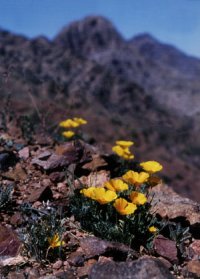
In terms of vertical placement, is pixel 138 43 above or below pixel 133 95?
above

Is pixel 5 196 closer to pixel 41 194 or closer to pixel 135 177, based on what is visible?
pixel 41 194

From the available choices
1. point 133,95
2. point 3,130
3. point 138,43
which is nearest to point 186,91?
point 133,95

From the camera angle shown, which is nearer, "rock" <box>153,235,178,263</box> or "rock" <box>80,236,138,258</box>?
"rock" <box>80,236,138,258</box>

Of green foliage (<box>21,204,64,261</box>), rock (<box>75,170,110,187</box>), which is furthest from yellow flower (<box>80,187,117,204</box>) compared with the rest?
rock (<box>75,170,110,187</box>)

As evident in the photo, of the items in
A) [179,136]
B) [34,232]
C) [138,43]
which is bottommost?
[179,136]

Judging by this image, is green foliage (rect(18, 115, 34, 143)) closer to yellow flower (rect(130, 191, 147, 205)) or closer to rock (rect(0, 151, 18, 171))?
rock (rect(0, 151, 18, 171))

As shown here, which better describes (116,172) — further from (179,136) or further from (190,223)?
(179,136)

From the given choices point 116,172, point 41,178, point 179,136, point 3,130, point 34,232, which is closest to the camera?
point 34,232
